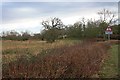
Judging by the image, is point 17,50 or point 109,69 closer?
point 109,69

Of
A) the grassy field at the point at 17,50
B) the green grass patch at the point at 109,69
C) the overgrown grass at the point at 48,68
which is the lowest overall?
the green grass patch at the point at 109,69

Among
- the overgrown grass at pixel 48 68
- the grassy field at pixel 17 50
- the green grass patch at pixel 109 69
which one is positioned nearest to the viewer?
the overgrown grass at pixel 48 68

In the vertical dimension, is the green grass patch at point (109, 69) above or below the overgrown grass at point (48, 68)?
below

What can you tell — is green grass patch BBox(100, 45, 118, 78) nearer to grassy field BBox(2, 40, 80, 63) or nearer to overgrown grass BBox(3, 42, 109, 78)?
overgrown grass BBox(3, 42, 109, 78)

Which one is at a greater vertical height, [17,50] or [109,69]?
[17,50]

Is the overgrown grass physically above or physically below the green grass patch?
above

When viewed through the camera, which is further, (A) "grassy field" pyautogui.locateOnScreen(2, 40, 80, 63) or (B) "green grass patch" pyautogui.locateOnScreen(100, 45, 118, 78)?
(B) "green grass patch" pyautogui.locateOnScreen(100, 45, 118, 78)

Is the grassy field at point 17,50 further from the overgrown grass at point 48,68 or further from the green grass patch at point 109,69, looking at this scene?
the green grass patch at point 109,69

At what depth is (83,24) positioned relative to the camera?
7312cm

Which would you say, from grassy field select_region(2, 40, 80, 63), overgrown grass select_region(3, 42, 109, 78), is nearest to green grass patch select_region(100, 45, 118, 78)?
overgrown grass select_region(3, 42, 109, 78)

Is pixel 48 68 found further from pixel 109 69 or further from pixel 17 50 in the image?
pixel 17 50

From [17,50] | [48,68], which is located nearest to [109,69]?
[17,50]

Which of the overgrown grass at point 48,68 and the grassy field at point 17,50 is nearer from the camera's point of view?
the overgrown grass at point 48,68

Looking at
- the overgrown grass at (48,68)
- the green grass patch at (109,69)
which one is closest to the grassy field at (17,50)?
the overgrown grass at (48,68)
